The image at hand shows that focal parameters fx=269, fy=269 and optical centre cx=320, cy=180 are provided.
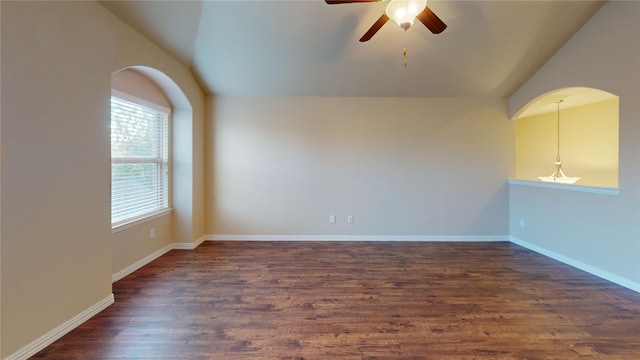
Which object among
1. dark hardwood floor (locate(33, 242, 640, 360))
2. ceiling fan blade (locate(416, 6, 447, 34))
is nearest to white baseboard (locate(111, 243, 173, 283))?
dark hardwood floor (locate(33, 242, 640, 360))

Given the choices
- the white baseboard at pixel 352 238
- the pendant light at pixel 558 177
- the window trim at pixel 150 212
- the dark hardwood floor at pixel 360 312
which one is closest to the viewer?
the dark hardwood floor at pixel 360 312

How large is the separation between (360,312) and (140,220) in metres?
2.87

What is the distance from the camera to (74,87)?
2.09 metres

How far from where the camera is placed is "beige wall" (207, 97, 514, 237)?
14.7ft

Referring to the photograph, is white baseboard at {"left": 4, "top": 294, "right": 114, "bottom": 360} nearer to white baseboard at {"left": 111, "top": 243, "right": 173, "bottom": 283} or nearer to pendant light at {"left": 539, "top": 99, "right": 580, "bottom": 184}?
white baseboard at {"left": 111, "top": 243, "right": 173, "bottom": 283}

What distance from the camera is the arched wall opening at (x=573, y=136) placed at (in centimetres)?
439

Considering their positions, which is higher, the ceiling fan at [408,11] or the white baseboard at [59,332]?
A: the ceiling fan at [408,11]

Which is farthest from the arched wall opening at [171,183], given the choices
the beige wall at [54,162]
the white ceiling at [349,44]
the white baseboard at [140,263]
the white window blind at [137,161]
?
the beige wall at [54,162]

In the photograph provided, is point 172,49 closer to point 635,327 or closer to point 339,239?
point 339,239

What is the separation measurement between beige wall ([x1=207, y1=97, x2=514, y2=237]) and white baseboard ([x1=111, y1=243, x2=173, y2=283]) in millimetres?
763

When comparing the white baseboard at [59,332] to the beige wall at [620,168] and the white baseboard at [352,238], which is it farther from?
the beige wall at [620,168]

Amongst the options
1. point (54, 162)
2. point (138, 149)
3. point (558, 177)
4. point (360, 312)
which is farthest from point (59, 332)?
point (558, 177)

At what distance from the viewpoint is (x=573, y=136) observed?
4961mm

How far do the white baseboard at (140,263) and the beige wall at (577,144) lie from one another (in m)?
6.62
